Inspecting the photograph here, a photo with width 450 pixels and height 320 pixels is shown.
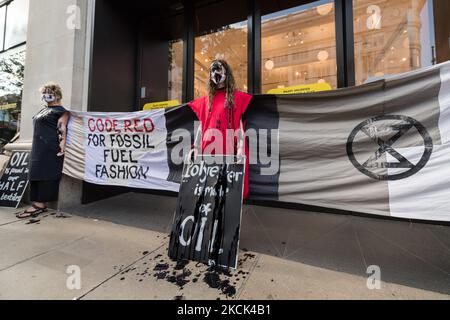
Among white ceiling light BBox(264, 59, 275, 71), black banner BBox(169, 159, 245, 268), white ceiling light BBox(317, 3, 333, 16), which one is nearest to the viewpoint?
black banner BBox(169, 159, 245, 268)

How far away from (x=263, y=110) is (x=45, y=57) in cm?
467

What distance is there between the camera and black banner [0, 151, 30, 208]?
151 inches

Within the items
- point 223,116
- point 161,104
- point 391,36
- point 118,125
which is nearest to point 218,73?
point 223,116

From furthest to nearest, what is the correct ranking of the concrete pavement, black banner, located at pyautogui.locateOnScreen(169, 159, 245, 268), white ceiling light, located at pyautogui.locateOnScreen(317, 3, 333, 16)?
white ceiling light, located at pyautogui.locateOnScreen(317, 3, 333, 16) < black banner, located at pyautogui.locateOnScreen(169, 159, 245, 268) < the concrete pavement

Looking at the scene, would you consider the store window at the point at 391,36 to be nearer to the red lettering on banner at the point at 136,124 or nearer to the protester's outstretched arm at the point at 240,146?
the protester's outstretched arm at the point at 240,146

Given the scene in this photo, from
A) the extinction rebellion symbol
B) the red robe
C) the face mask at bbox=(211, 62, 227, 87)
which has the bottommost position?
the extinction rebellion symbol

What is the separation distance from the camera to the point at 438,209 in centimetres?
180

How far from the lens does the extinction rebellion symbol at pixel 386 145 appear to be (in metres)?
1.93

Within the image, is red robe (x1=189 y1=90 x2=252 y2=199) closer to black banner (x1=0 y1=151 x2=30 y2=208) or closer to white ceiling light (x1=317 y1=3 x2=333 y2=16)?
white ceiling light (x1=317 y1=3 x2=333 y2=16)

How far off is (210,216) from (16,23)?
27.4 ft

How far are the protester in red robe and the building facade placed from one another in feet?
5.44

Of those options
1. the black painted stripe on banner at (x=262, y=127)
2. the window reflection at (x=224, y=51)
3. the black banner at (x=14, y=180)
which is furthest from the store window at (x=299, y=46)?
the black banner at (x=14, y=180)

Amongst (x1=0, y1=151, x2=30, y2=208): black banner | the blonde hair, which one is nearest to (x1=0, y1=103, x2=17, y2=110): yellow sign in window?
(x1=0, y1=151, x2=30, y2=208): black banner

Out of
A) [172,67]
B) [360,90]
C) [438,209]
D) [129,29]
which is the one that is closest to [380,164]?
[438,209]
